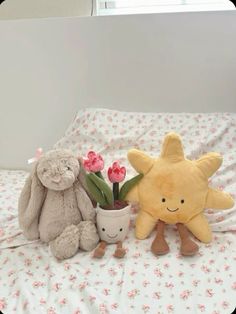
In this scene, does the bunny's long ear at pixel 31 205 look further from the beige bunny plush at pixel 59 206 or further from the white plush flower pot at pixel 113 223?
the white plush flower pot at pixel 113 223

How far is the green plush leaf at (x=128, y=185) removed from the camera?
1323 mm

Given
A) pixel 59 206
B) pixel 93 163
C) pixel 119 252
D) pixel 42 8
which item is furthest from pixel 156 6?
pixel 119 252

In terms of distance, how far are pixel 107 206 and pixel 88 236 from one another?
4.7 inches

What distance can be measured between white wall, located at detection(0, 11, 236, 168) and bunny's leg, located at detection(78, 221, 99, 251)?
0.79 metres

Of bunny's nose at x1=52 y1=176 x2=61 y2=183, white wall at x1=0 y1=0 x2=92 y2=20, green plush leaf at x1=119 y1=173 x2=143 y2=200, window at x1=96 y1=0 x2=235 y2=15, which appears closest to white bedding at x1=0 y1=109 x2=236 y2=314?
green plush leaf at x1=119 y1=173 x2=143 y2=200

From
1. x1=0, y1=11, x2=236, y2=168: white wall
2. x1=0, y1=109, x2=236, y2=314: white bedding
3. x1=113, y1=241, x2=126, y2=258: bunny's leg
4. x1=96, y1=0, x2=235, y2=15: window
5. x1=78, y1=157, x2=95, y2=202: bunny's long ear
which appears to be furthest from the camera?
x1=96, y1=0, x2=235, y2=15: window

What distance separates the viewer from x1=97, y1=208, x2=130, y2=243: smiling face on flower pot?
1263 millimetres

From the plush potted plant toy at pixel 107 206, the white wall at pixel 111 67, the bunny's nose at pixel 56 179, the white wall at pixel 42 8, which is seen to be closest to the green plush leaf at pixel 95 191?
the plush potted plant toy at pixel 107 206

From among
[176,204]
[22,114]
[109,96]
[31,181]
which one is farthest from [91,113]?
[176,204]

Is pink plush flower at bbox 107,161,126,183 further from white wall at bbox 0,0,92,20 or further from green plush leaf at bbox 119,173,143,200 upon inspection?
white wall at bbox 0,0,92,20

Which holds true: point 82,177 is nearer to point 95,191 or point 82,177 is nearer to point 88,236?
point 95,191

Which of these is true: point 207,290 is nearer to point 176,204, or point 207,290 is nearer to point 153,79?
point 176,204

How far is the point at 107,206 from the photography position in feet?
4.22

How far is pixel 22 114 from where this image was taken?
6.63ft
